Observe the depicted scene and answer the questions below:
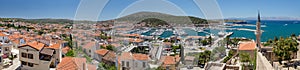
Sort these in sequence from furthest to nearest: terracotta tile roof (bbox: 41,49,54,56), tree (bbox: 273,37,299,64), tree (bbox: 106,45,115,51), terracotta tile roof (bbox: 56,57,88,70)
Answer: terracotta tile roof (bbox: 41,49,54,56) < tree (bbox: 273,37,299,64) < terracotta tile roof (bbox: 56,57,88,70) < tree (bbox: 106,45,115,51)

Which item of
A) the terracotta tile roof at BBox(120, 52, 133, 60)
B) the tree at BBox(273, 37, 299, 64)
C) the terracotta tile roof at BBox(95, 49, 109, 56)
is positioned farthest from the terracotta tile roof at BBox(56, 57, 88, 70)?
the tree at BBox(273, 37, 299, 64)

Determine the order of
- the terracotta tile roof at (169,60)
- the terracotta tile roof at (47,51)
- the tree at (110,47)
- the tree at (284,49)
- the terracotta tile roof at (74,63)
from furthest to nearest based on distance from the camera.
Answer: the terracotta tile roof at (47,51), the tree at (284,49), the terracotta tile roof at (74,63), the tree at (110,47), the terracotta tile roof at (169,60)

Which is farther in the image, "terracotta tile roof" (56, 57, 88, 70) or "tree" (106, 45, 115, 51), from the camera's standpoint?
"terracotta tile roof" (56, 57, 88, 70)

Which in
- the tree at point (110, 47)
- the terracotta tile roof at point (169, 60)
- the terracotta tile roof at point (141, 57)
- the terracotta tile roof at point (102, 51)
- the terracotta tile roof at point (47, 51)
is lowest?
the terracotta tile roof at point (47, 51)

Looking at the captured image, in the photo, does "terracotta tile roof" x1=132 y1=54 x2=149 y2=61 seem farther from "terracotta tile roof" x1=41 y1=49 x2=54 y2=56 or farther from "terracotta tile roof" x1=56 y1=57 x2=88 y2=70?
"terracotta tile roof" x1=41 y1=49 x2=54 y2=56

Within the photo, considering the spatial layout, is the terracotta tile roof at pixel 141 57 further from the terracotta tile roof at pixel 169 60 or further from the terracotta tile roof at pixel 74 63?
the terracotta tile roof at pixel 74 63

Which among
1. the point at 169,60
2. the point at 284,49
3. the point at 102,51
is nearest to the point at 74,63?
the point at 102,51

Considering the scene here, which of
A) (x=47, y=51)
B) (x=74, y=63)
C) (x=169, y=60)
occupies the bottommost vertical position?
(x=47, y=51)

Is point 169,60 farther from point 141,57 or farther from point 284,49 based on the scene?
point 284,49

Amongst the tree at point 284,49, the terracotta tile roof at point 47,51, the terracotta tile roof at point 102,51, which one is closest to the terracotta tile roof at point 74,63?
the terracotta tile roof at point 102,51

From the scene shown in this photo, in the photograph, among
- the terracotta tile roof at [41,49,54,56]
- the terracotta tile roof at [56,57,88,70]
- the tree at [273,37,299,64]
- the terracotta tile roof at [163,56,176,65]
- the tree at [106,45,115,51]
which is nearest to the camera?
the terracotta tile roof at [163,56,176,65]

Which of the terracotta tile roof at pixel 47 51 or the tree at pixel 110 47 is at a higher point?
the tree at pixel 110 47

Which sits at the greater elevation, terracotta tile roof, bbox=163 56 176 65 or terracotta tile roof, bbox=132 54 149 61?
terracotta tile roof, bbox=132 54 149 61
